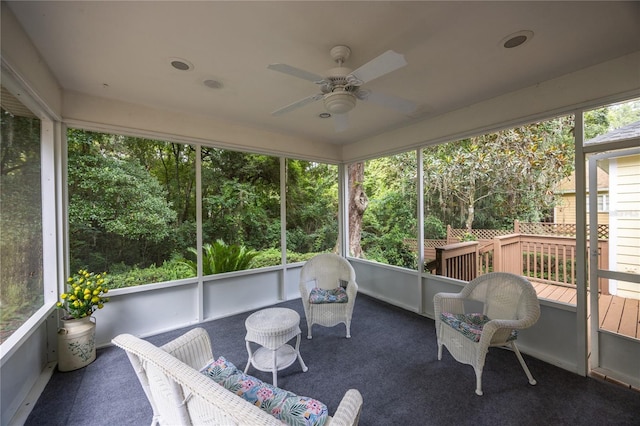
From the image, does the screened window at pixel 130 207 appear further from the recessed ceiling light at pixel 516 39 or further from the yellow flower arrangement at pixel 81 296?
the recessed ceiling light at pixel 516 39

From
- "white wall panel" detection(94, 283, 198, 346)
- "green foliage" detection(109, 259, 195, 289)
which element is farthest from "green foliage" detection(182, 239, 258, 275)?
"white wall panel" detection(94, 283, 198, 346)

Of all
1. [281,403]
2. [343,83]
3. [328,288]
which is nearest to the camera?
[281,403]

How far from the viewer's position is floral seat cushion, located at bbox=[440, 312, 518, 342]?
207 cm

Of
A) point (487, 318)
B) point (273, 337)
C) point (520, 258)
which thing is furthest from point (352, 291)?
point (520, 258)

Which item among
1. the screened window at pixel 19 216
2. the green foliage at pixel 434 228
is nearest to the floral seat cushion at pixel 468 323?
the green foliage at pixel 434 228

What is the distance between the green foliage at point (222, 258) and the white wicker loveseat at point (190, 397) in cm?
216

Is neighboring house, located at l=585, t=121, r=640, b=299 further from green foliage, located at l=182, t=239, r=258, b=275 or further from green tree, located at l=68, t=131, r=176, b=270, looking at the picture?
green tree, located at l=68, t=131, r=176, b=270

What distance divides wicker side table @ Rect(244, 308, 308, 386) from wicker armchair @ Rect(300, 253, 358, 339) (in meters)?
0.52

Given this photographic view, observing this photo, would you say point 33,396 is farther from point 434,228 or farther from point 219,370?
point 434,228

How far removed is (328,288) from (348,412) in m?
2.34

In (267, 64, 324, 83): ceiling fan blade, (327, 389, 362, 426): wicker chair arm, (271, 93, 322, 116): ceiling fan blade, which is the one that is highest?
(267, 64, 324, 83): ceiling fan blade

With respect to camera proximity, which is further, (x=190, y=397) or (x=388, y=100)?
(x=388, y=100)

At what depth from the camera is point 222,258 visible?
3.59 m

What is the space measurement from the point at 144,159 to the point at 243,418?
3.18 meters
